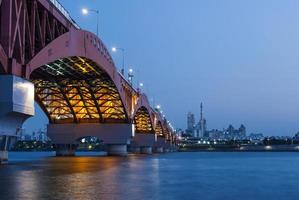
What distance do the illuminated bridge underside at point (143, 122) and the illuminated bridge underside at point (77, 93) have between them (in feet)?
142

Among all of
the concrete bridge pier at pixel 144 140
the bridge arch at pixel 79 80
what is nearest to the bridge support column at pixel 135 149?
the concrete bridge pier at pixel 144 140

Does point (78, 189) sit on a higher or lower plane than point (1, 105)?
lower

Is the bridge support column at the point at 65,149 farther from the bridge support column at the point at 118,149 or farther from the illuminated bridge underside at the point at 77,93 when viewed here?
the bridge support column at the point at 118,149

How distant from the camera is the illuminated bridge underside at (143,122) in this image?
151m

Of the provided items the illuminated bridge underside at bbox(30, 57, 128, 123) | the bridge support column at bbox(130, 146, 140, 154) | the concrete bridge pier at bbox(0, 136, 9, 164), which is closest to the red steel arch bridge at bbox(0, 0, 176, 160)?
the illuminated bridge underside at bbox(30, 57, 128, 123)

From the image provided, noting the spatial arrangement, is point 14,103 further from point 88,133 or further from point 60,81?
point 88,133

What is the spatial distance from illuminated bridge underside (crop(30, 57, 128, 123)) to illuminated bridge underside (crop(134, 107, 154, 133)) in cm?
4317

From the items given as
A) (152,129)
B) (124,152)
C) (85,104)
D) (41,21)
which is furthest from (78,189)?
(152,129)

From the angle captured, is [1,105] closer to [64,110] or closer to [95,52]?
[95,52]

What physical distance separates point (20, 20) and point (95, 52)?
994 inches

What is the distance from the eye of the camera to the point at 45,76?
79.2 m

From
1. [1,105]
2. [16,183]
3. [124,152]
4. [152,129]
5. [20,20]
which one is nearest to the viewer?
[16,183]

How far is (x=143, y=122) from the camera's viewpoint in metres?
160

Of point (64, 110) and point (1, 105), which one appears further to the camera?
point (64, 110)
